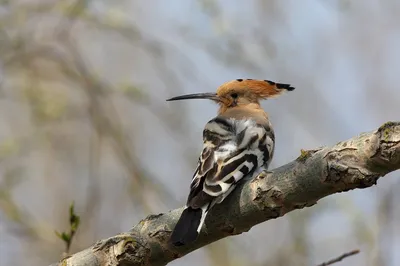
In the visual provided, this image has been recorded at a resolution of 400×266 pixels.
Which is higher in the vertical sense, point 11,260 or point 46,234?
point 11,260

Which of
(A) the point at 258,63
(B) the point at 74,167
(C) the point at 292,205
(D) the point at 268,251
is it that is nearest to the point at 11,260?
(B) the point at 74,167

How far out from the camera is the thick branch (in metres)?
1.54

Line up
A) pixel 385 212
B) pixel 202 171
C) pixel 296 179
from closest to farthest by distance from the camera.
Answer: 1. pixel 296 179
2. pixel 202 171
3. pixel 385 212

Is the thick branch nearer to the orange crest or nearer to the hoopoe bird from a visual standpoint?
the hoopoe bird

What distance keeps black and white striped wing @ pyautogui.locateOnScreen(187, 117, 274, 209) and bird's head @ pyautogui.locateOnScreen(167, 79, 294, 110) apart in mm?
476

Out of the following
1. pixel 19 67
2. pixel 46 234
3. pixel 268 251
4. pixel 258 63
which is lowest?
pixel 268 251

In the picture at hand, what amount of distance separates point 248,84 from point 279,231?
1277 millimetres

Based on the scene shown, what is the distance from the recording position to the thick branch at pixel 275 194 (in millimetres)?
1538

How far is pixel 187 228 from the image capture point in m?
1.85

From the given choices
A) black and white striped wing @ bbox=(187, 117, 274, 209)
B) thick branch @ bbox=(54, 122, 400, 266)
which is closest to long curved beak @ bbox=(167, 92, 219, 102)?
black and white striped wing @ bbox=(187, 117, 274, 209)

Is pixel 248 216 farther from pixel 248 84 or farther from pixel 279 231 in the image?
pixel 279 231

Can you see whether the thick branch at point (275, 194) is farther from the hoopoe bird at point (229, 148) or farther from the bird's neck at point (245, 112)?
the bird's neck at point (245, 112)

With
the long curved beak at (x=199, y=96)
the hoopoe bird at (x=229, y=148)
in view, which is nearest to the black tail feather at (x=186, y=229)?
the hoopoe bird at (x=229, y=148)

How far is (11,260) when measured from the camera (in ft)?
16.0
